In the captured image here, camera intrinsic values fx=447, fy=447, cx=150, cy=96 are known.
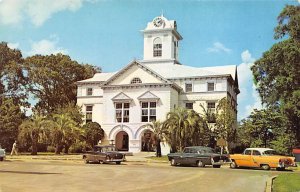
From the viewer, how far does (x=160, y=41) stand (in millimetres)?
65188

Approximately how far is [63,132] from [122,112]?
9.52m

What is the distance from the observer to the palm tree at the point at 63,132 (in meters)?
47.9

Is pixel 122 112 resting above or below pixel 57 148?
above

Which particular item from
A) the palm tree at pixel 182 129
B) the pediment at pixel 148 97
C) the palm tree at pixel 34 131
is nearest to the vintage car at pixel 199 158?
the palm tree at pixel 182 129

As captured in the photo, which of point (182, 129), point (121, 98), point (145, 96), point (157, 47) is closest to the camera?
point (182, 129)

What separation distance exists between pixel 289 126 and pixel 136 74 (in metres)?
20.0

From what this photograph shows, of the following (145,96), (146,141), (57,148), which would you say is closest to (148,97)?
(145,96)

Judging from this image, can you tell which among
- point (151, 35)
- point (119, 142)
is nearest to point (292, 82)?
point (119, 142)

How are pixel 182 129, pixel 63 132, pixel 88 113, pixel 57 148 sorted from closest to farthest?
1. pixel 182 129
2. pixel 63 132
3. pixel 57 148
4. pixel 88 113

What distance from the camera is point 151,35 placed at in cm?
6562

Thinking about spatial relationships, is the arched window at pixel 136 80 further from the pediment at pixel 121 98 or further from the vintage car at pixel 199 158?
the vintage car at pixel 199 158

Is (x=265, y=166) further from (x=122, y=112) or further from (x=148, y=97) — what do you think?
(x=122, y=112)

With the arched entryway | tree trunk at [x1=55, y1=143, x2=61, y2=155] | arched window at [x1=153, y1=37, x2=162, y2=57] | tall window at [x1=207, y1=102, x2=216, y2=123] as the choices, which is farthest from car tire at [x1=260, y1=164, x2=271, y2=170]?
arched window at [x1=153, y1=37, x2=162, y2=57]

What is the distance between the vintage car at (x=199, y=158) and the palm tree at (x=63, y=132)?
19.7 meters
